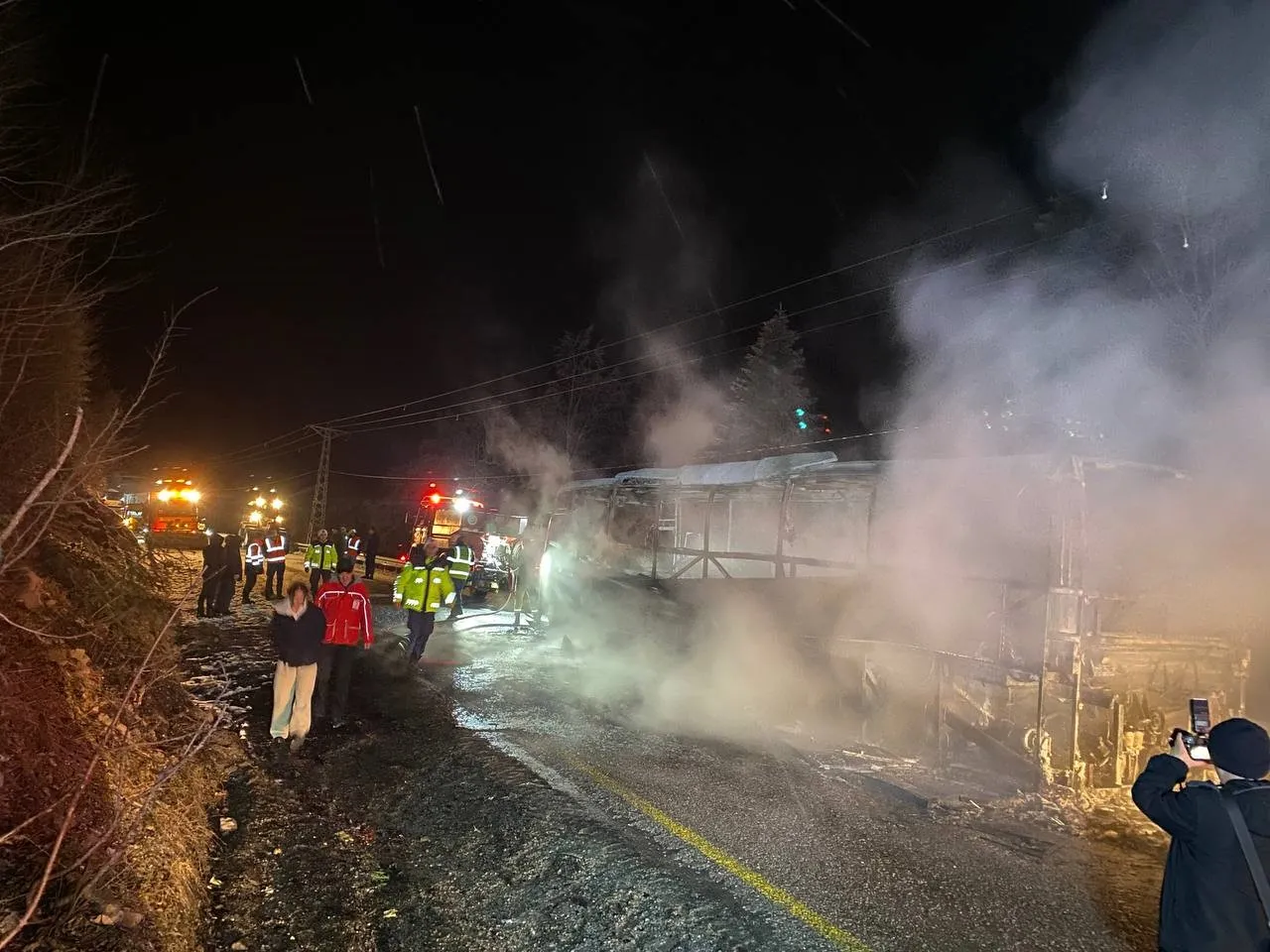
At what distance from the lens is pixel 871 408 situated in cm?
3447

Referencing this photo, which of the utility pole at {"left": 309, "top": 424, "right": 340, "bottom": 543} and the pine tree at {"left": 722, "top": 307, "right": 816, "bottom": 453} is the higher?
the pine tree at {"left": 722, "top": 307, "right": 816, "bottom": 453}

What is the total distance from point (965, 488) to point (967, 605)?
1102mm

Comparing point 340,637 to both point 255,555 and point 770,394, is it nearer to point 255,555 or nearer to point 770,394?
point 255,555

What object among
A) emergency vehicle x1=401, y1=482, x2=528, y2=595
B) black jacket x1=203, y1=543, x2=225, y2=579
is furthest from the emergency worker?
emergency vehicle x1=401, y1=482, x2=528, y2=595

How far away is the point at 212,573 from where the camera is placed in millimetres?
13000

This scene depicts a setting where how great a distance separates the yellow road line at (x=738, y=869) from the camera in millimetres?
3557

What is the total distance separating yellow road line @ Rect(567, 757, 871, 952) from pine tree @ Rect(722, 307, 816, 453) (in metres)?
25.2

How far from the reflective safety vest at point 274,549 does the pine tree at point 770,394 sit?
18.5 m

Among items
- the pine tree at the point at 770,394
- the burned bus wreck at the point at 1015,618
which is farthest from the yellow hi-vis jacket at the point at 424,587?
A: the pine tree at the point at 770,394

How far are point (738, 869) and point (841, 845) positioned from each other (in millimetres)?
805

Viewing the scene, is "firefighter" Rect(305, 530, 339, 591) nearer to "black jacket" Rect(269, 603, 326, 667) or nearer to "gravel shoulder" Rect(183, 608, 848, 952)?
"black jacket" Rect(269, 603, 326, 667)

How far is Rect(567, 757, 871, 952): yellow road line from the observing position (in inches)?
A: 140

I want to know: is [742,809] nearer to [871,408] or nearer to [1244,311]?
[1244,311]

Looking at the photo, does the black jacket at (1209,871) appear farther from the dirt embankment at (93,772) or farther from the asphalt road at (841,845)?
the dirt embankment at (93,772)
